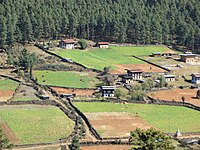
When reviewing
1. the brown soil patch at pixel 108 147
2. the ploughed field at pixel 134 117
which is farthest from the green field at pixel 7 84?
the brown soil patch at pixel 108 147

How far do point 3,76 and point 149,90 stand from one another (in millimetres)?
24101

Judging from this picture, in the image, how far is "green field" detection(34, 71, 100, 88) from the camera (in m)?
76.5

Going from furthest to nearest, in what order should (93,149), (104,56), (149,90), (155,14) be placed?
(155,14) < (104,56) < (149,90) < (93,149)

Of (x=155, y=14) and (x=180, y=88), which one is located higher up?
(x=155, y=14)

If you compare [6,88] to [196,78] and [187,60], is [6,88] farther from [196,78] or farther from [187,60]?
[187,60]

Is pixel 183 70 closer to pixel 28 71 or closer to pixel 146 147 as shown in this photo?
pixel 28 71

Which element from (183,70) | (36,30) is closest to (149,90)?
(183,70)

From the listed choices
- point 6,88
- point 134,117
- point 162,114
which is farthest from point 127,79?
point 6,88

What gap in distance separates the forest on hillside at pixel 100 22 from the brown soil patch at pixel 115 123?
1471 inches

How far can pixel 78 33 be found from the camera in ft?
361

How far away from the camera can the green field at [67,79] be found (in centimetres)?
7650

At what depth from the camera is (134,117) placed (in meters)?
61.6

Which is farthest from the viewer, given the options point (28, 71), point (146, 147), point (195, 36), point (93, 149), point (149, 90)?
point (195, 36)

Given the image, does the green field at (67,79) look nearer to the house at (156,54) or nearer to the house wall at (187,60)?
the house at (156,54)
